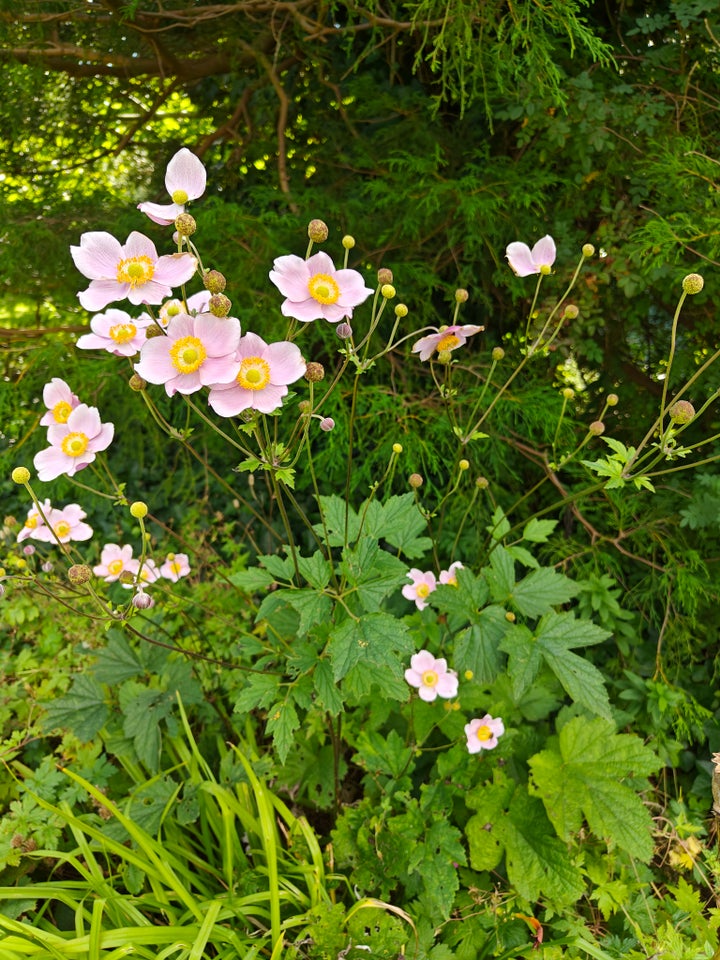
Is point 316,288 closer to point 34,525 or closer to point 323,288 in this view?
point 323,288

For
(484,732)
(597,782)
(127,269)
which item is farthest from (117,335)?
(597,782)

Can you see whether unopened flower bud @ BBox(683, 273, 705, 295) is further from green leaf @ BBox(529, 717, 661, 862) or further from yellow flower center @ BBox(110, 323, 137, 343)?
green leaf @ BBox(529, 717, 661, 862)

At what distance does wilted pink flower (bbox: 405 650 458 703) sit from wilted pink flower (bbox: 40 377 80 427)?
3.44 ft

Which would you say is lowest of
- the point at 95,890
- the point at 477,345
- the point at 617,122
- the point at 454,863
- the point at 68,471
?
the point at 95,890

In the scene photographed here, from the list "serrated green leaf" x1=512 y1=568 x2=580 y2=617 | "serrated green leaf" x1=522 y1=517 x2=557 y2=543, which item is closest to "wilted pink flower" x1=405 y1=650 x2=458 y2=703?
"serrated green leaf" x1=512 y1=568 x2=580 y2=617

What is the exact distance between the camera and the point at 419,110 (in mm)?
2682

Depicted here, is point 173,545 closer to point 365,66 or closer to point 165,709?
point 165,709

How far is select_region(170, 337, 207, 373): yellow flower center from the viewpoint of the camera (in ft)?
3.57

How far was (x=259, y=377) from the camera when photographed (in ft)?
3.67

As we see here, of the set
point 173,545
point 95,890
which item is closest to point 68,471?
point 95,890

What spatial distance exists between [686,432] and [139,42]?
9.32 ft

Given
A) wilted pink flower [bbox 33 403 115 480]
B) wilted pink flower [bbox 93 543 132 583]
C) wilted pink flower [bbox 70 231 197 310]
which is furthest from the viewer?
wilted pink flower [bbox 93 543 132 583]

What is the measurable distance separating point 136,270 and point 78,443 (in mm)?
423

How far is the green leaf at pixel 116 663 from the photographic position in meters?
1.86
